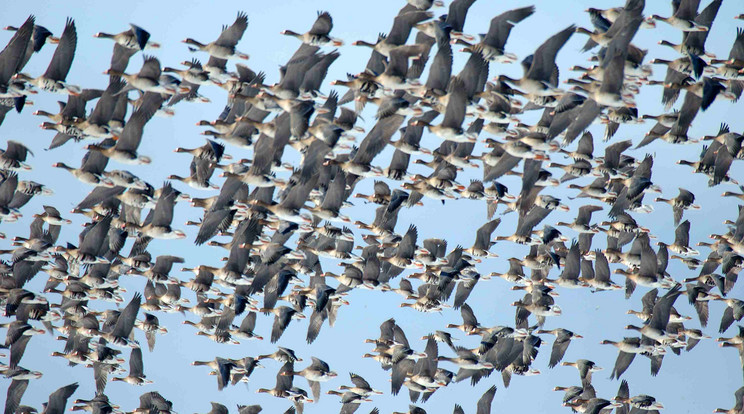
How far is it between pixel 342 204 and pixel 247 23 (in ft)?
17.3

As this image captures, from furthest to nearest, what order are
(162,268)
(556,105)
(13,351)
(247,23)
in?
1. (13,351)
2. (162,268)
3. (247,23)
4. (556,105)

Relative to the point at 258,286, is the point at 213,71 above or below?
above

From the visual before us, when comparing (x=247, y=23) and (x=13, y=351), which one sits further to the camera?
(x=13, y=351)

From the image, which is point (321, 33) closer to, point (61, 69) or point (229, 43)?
point (229, 43)

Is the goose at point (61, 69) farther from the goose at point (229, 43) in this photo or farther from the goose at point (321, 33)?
the goose at point (321, 33)

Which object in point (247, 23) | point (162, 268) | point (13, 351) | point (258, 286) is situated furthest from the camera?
point (13, 351)

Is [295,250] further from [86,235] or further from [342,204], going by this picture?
[86,235]

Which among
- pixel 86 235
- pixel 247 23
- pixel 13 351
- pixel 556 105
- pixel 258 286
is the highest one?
pixel 247 23

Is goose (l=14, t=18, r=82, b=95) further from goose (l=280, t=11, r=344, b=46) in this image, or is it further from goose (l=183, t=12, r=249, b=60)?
goose (l=280, t=11, r=344, b=46)

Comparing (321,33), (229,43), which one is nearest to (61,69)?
(229,43)

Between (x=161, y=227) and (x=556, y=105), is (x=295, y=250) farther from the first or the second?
(x=556, y=105)

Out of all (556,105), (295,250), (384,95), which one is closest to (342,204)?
(295,250)

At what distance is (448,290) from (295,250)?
5.14 m

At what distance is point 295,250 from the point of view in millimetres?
27453
